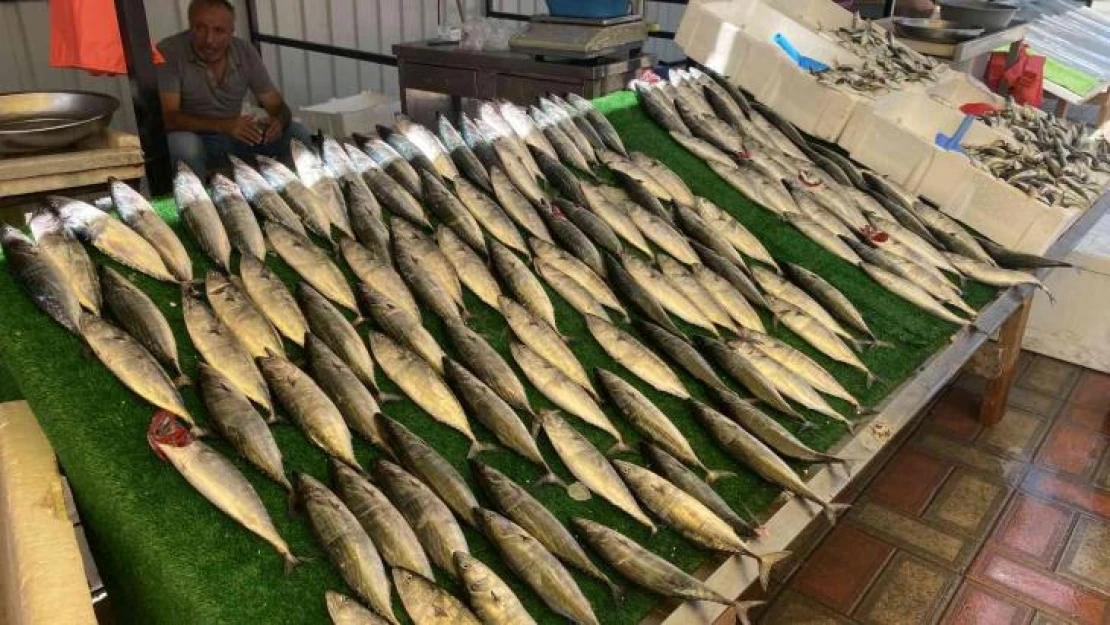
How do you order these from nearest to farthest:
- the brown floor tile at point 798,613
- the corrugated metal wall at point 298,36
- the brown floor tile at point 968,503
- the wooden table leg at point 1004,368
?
1. the brown floor tile at point 798,613
2. the brown floor tile at point 968,503
3. the wooden table leg at point 1004,368
4. the corrugated metal wall at point 298,36

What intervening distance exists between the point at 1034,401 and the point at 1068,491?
33.5 inches

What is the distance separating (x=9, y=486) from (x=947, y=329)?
3.08m

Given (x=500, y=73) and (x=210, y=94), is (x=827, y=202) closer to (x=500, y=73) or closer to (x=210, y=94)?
(x=500, y=73)

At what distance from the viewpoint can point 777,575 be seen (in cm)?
326

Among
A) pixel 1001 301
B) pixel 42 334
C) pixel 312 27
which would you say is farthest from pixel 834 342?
pixel 312 27

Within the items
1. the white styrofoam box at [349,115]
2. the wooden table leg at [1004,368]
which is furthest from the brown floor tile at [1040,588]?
the white styrofoam box at [349,115]

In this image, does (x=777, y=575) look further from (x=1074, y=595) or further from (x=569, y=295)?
(x=569, y=295)

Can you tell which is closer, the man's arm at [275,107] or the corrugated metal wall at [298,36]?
the man's arm at [275,107]

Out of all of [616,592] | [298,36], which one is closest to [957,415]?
[616,592]

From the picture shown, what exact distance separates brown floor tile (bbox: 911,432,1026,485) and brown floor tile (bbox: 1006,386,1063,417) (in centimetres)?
56

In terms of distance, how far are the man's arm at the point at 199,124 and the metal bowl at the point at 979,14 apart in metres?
5.02

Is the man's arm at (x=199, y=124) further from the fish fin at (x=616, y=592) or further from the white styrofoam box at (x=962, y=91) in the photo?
the fish fin at (x=616, y=592)

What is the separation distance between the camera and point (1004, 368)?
3984mm

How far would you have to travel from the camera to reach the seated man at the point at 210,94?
5465 millimetres
